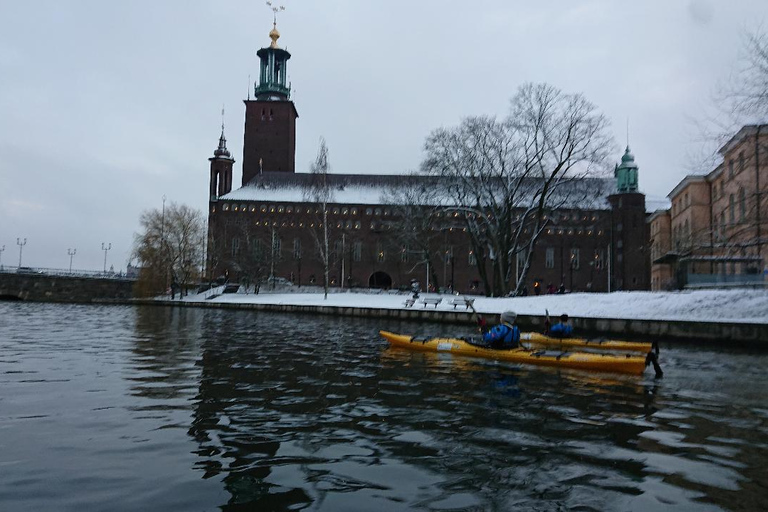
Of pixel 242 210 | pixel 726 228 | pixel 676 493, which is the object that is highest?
pixel 242 210

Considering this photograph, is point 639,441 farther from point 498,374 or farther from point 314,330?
point 314,330

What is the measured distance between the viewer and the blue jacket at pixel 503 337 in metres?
15.3

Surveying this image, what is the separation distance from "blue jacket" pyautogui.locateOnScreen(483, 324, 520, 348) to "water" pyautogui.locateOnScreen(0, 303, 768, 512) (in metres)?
0.78

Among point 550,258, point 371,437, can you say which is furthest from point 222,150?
point 371,437

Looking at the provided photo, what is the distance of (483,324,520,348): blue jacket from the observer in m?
15.3

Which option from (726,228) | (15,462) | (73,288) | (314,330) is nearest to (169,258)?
(73,288)

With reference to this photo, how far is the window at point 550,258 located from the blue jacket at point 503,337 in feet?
211

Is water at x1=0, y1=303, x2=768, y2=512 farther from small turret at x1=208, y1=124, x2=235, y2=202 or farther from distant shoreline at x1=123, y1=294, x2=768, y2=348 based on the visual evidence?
small turret at x1=208, y1=124, x2=235, y2=202

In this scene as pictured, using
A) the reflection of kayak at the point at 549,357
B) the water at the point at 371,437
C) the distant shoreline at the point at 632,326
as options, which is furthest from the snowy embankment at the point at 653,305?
the reflection of kayak at the point at 549,357

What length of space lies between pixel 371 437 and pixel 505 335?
836 centimetres

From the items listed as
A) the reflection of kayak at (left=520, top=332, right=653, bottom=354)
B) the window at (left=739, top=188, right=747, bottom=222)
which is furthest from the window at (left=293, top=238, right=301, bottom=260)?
the reflection of kayak at (left=520, top=332, right=653, bottom=354)

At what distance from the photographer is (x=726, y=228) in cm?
2350

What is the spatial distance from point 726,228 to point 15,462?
24.8 meters

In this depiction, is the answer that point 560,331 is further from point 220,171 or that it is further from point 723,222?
point 220,171
